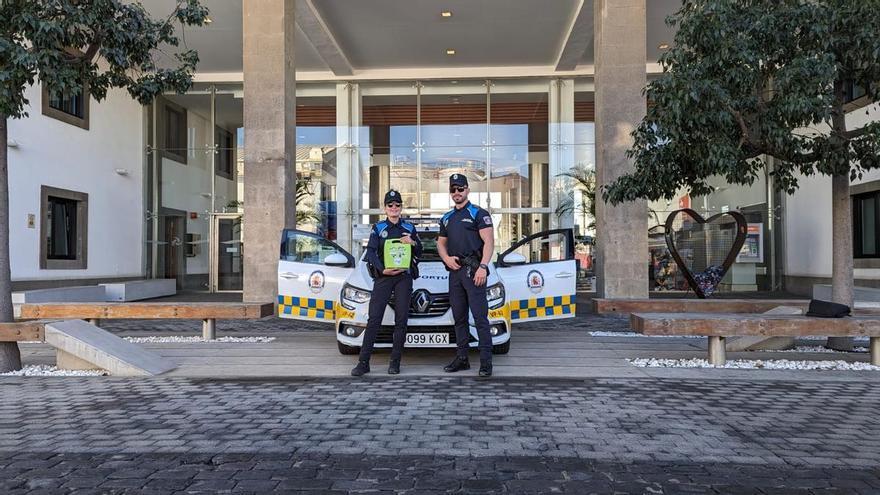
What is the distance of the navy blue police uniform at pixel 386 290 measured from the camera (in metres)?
5.69

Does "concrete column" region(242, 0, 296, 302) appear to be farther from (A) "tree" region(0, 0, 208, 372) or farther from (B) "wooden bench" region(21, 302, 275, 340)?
(A) "tree" region(0, 0, 208, 372)

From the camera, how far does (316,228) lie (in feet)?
58.2

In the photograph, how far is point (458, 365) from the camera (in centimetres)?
594

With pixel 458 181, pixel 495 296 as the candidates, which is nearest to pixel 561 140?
pixel 495 296

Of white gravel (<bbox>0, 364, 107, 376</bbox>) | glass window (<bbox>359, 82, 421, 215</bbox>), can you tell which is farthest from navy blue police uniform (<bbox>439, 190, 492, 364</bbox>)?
glass window (<bbox>359, 82, 421, 215</bbox>)

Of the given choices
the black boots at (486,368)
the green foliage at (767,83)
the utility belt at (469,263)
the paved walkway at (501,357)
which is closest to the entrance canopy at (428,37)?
A: the green foliage at (767,83)

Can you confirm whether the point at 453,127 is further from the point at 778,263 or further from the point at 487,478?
the point at 487,478

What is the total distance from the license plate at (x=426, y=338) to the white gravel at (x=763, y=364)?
216cm

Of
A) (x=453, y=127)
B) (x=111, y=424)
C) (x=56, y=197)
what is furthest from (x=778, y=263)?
(x=56, y=197)

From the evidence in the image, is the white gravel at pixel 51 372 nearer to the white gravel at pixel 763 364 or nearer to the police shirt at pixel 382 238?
the police shirt at pixel 382 238

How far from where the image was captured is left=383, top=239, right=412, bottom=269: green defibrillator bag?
5504mm

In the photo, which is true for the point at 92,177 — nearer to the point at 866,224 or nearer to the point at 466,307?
the point at 466,307

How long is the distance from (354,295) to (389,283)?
740mm

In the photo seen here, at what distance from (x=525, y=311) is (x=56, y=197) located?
11689 millimetres
